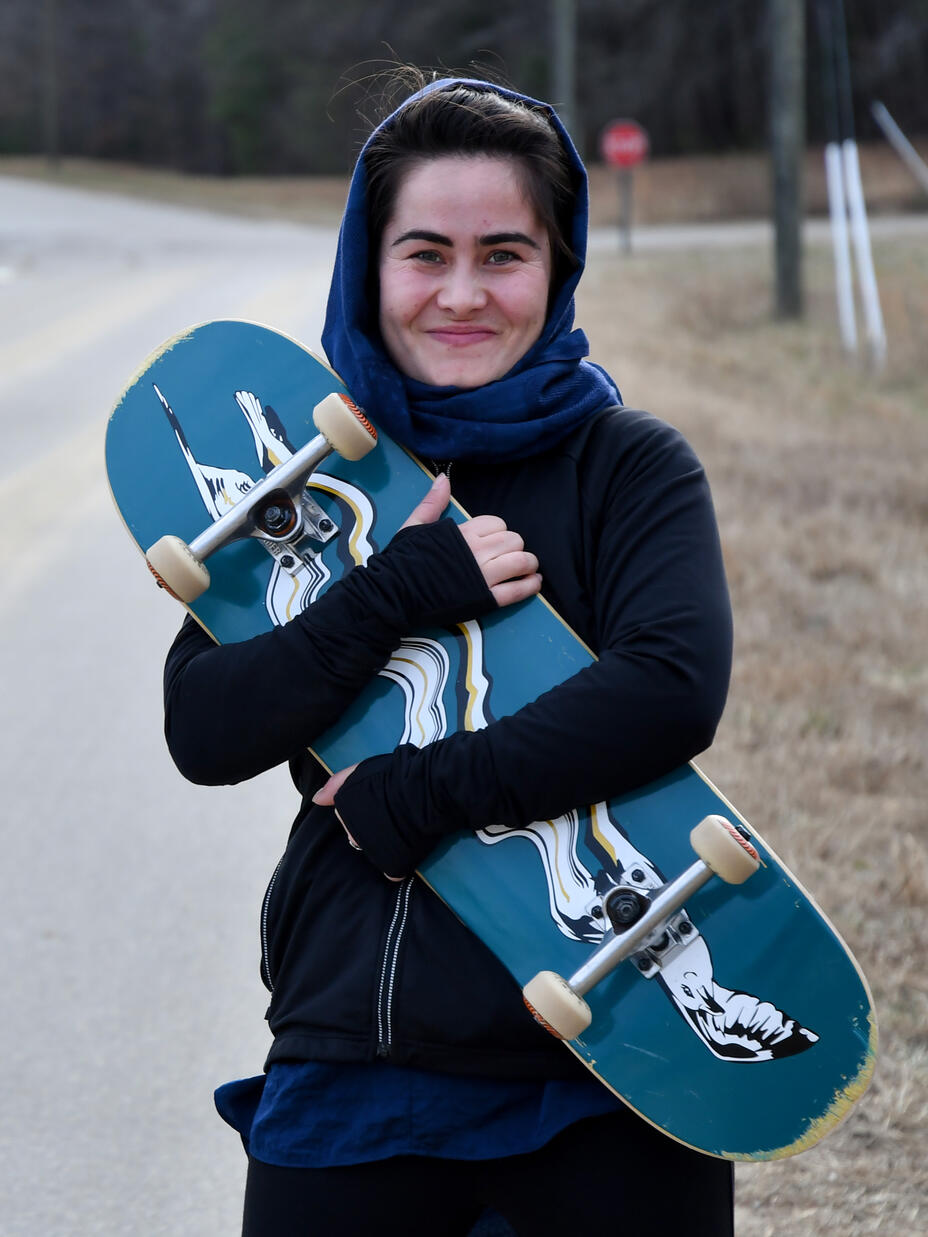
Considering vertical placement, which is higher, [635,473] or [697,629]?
[635,473]

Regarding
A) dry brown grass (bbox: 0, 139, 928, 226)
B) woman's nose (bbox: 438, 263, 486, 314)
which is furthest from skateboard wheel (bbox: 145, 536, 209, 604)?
dry brown grass (bbox: 0, 139, 928, 226)

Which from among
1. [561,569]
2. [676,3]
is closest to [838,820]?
[561,569]

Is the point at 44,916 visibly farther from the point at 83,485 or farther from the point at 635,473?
the point at 83,485

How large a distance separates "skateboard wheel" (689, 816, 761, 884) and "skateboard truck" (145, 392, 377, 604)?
0.58 metres

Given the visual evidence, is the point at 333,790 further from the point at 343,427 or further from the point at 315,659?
the point at 343,427

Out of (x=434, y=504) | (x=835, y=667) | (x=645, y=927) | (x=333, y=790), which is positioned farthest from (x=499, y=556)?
(x=835, y=667)

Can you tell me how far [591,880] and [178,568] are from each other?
0.60 metres

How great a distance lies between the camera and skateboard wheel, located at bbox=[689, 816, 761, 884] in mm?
1649

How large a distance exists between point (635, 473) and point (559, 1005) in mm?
601

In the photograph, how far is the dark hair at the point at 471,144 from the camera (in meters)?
1.74

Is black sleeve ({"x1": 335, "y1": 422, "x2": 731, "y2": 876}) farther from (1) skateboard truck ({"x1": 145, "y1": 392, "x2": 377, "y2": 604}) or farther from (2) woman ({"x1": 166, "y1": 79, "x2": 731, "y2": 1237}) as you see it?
(1) skateboard truck ({"x1": 145, "y1": 392, "x2": 377, "y2": 604})

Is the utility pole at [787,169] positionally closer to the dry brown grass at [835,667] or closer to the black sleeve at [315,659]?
the dry brown grass at [835,667]

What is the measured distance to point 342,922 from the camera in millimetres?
1701

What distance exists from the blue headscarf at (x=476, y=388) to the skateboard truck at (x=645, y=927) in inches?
19.5
